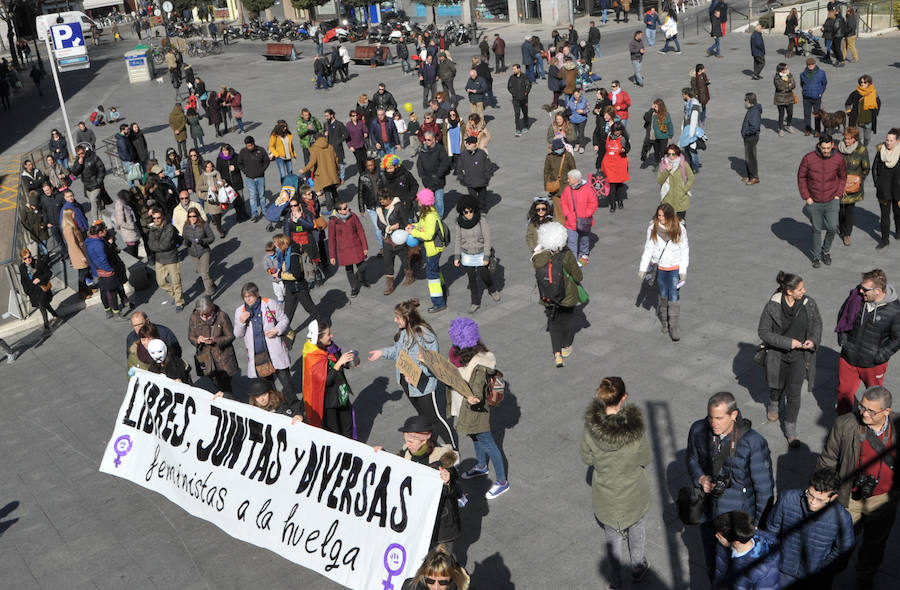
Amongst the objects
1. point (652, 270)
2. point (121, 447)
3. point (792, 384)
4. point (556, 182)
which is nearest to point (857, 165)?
point (652, 270)

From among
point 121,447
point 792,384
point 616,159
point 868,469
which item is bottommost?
point 121,447

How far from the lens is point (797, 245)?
13.5 metres

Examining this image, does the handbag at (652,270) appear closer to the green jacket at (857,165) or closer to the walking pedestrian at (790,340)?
the walking pedestrian at (790,340)

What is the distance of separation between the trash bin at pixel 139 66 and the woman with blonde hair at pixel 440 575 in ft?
150

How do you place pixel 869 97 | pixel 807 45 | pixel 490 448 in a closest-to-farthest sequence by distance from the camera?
pixel 490 448 < pixel 869 97 < pixel 807 45

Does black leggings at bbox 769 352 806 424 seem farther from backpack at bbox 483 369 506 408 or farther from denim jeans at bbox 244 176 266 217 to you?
denim jeans at bbox 244 176 266 217

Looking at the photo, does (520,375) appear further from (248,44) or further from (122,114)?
(248,44)

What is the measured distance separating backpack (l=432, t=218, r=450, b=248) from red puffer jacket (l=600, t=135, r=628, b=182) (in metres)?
4.48

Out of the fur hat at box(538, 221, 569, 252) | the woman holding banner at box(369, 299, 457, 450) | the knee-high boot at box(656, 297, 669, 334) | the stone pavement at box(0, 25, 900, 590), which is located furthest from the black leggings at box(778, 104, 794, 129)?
the woman holding banner at box(369, 299, 457, 450)

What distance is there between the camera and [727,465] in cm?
633

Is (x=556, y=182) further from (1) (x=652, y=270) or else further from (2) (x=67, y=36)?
(2) (x=67, y=36)

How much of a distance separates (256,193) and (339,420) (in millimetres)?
10764

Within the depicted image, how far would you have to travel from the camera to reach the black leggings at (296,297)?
1275 centimetres

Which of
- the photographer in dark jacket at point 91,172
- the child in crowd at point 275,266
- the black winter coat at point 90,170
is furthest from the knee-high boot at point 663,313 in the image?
the black winter coat at point 90,170
